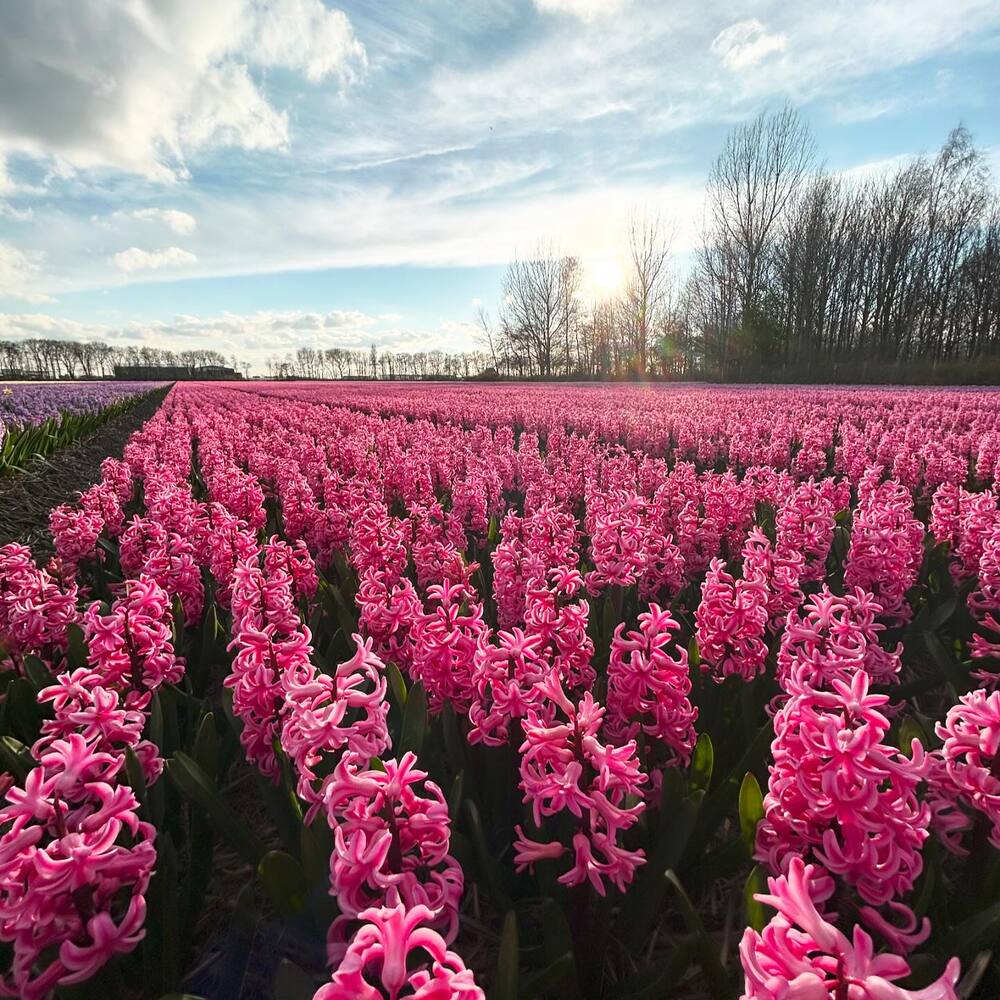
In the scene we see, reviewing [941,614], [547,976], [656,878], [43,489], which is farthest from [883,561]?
[43,489]

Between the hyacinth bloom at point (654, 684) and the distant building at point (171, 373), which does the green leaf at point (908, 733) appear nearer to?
the hyacinth bloom at point (654, 684)

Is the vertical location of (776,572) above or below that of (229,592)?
above

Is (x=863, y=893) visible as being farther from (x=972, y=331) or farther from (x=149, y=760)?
(x=972, y=331)

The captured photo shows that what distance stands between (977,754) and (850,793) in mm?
448

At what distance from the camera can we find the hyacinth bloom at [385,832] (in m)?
1.05

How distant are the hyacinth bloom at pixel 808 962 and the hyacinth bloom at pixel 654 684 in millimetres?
1034

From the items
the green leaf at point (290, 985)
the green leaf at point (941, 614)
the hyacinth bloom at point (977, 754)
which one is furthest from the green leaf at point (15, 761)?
the green leaf at point (941, 614)

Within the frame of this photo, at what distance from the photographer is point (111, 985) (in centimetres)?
159

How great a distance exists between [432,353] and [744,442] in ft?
382

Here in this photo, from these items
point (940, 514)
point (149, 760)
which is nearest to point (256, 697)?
point (149, 760)

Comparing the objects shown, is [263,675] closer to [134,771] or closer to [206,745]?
[134,771]

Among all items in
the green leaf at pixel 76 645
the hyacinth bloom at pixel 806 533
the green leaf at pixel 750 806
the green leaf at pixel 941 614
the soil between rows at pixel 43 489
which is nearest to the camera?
the green leaf at pixel 750 806

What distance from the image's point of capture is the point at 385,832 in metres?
1.04

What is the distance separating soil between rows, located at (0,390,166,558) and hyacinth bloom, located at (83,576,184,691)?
147 inches
